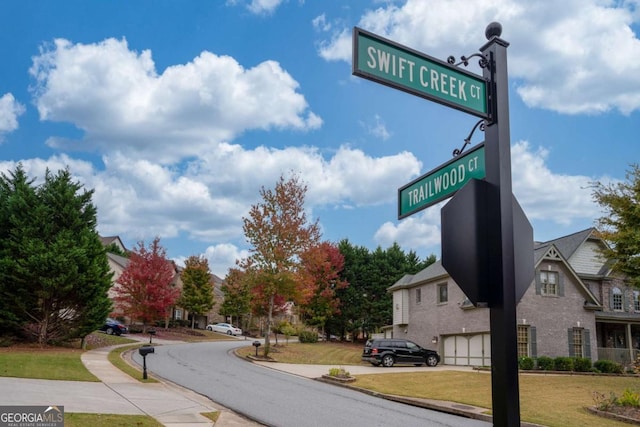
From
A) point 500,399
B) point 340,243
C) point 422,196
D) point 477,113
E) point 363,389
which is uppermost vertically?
point 340,243

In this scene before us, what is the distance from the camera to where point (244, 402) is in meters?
14.2

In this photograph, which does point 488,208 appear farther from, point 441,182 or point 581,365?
point 581,365

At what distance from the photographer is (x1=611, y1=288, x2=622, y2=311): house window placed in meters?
35.0

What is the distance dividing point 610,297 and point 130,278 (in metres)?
34.2

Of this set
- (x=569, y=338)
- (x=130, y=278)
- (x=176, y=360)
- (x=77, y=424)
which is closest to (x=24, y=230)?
(x=176, y=360)

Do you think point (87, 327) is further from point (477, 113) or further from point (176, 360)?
point (477, 113)

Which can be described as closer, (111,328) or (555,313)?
(555,313)

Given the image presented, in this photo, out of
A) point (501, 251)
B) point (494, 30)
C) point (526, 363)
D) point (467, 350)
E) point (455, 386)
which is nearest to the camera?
point (501, 251)

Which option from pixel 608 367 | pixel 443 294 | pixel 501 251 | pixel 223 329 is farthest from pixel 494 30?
pixel 223 329

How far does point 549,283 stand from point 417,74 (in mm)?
30175

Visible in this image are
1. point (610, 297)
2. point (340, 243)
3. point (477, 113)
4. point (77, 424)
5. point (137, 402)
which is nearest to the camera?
point (477, 113)

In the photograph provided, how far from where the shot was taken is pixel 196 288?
5788 cm

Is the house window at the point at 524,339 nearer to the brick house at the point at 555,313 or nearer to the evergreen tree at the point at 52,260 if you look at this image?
the brick house at the point at 555,313
